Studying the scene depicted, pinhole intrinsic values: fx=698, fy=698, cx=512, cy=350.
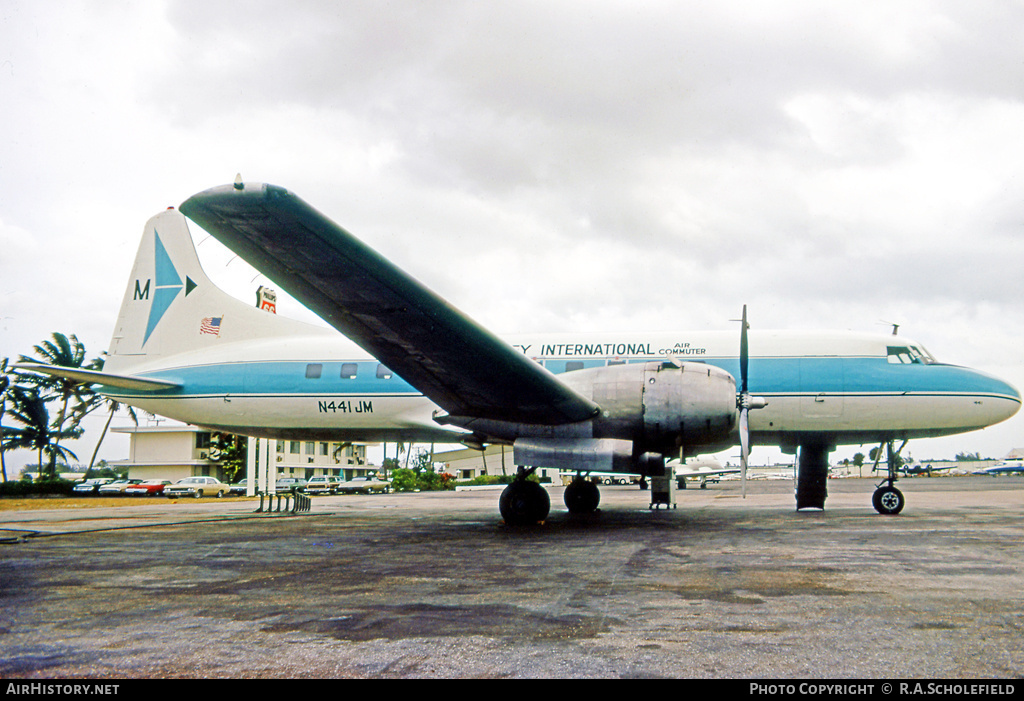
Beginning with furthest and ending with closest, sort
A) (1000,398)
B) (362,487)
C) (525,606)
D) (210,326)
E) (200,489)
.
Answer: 1. (362,487)
2. (200,489)
3. (210,326)
4. (1000,398)
5. (525,606)

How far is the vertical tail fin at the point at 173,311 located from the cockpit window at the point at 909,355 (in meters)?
13.8

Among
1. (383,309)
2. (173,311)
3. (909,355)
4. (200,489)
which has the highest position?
(173,311)

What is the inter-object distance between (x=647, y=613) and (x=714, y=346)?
10669 millimetres

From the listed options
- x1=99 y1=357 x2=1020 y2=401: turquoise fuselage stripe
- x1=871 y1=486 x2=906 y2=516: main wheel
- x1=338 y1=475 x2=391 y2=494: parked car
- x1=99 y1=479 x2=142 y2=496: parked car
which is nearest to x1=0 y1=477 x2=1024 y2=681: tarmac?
x1=871 y1=486 x2=906 y2=516: main wheel

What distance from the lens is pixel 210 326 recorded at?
18031 mm

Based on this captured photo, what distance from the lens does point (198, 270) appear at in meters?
18.5

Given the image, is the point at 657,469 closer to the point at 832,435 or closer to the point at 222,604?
the point at 832,435

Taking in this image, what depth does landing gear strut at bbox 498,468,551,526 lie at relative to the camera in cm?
1307

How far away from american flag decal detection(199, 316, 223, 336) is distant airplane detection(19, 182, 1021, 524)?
0.12ft

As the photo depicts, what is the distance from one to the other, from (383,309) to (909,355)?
463 inches

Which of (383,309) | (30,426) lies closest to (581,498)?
(383,309)

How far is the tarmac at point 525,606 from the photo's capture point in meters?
3.96

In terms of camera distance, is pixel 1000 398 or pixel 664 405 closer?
pixel 664 405

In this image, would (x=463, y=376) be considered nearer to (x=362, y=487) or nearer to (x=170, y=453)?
(x=362, y=487)
